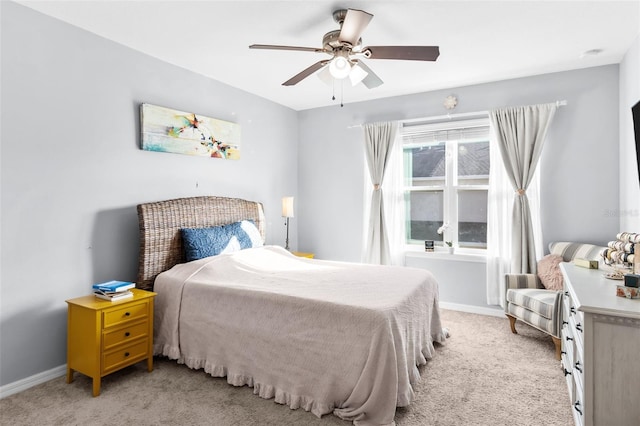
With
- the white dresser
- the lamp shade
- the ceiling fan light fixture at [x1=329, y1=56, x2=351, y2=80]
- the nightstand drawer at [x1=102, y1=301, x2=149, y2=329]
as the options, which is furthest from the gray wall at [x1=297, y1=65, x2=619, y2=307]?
the nightstand drawer at [x1=102, y1=301, x2=149, y2=329]

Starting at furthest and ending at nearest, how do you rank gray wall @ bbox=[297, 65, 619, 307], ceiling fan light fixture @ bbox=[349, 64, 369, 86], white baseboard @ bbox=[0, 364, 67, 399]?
1. gray wall @ bbox=[297, 65, 619, 307]
2. ceiling fan light fixture @ bbox=[349, 64, 369, 86]
3. white baseboard @ bbox=[0, 364, 67, 399]

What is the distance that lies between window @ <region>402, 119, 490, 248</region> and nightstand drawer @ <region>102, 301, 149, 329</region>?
3241mm

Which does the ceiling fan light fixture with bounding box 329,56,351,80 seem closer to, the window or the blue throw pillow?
the blue throw pillow

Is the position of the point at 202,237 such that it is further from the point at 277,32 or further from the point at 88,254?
the point at 277,32

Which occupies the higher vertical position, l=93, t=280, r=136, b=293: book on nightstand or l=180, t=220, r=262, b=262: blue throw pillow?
l=180, t=220, r=262, b=262: blue throw pillow

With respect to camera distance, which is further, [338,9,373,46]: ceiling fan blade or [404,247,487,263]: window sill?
[404,247,487,263]: window sill

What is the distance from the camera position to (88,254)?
2885 mm

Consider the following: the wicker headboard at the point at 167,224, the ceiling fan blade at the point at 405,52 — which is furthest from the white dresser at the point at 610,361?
the wicker headboard at the point at 167,224

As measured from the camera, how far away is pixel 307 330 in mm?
2279

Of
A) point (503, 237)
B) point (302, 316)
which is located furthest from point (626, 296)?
point (503, 237)

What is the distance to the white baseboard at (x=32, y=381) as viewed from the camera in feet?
7.92

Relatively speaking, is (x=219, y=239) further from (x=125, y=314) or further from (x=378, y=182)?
(x=378, y=182)

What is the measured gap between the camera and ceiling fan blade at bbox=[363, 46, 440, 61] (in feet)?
7.65

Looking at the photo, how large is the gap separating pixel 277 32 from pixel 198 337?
2.49 metres
